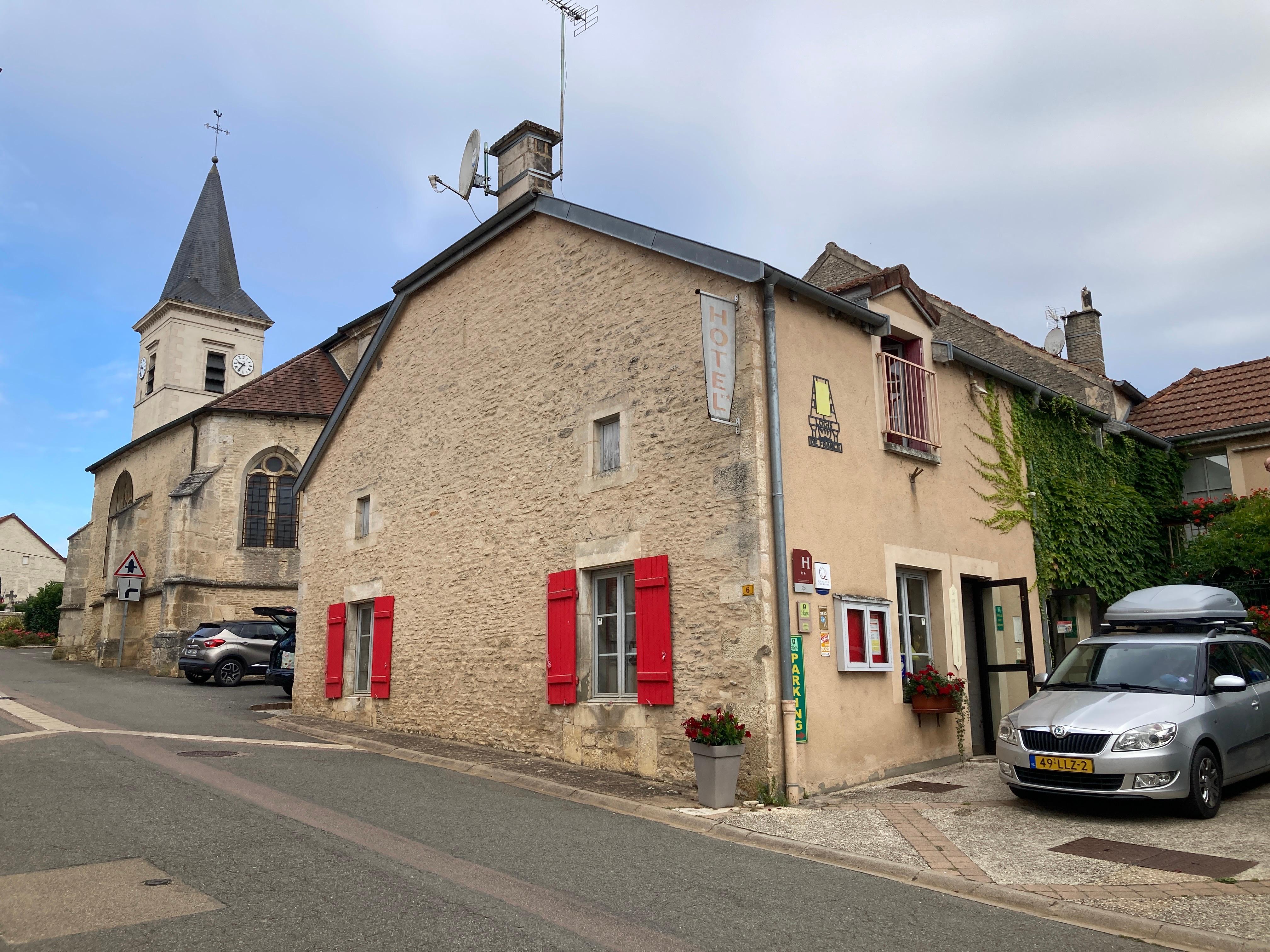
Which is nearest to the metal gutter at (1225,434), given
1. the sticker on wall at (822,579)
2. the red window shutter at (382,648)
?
the sticker on wall at (822,579)

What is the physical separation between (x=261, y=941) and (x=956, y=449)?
9396mm

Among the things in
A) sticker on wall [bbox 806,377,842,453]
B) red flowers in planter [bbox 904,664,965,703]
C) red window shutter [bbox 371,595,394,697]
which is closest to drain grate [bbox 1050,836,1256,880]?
red flowers in planter [bbox 904,664,965,703]

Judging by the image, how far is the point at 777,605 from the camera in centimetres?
834

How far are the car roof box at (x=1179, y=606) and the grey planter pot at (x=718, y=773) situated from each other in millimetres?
4520

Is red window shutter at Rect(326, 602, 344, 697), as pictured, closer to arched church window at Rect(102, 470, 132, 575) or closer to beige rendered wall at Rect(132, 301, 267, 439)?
arched church window at Rect(102, 470, 132, 575)

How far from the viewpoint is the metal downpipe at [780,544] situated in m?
8.05

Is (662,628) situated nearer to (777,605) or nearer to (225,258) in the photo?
(777,605)

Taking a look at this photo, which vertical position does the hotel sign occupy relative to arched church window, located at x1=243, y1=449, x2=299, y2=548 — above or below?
below

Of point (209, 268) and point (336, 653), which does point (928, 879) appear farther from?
point (209, 268)

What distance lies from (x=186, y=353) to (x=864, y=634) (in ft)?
116

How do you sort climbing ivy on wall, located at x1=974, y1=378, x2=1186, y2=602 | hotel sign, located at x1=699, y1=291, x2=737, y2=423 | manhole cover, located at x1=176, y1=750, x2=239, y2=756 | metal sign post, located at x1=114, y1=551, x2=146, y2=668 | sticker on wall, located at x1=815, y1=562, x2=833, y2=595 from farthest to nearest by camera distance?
A: metal sign post, located at x1=114, y1=551, x2=146, y2=668 < climbing ivy on wall, located at x1=974, y1=378, x2=1186, y2=602 < manhole cover, located at x1=176, y1=750, x2=239, y2=756 < sticker on wall, located at x1=815, y1=562, x2=833, y2=595 < hotel sign, located at x1=699, y1=291, x2=737, y2=423

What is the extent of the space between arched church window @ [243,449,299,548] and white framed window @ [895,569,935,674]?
67.8ft

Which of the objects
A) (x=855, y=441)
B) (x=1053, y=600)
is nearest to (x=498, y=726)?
(x=855, y=441)

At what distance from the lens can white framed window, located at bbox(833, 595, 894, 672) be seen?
350 inches
